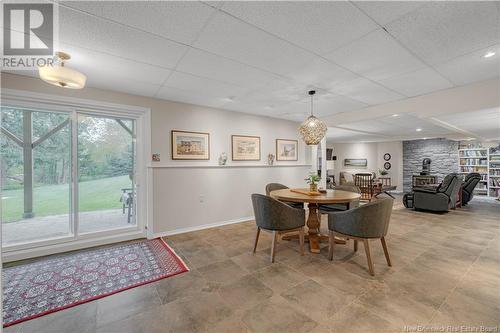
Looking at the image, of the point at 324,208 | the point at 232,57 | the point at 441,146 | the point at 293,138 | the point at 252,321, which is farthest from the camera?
the point at 441,146

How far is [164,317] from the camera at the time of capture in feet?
5.89

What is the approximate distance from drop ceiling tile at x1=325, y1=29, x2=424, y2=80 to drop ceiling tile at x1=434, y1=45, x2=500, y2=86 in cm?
36

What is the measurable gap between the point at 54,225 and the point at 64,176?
710mm

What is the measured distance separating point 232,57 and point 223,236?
2.68 meters

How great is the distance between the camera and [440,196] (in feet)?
17.0

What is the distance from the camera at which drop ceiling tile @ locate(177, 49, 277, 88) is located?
94.4 inches

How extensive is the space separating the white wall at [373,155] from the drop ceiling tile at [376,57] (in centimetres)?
797

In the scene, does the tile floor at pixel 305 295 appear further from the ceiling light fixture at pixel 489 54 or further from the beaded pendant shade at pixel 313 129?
the ceiling light fixture at pixel 489 54

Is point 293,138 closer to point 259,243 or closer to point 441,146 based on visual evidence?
point 259,243

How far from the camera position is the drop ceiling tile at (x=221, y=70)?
7.87 ft

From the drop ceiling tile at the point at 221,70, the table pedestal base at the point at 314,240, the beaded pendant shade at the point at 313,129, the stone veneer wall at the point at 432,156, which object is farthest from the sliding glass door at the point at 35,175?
the stone veneer wall at the point at 432,156

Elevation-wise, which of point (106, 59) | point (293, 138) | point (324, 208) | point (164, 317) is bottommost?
point (164, 317)

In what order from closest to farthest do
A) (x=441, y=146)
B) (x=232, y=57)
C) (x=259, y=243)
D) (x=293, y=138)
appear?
(x=232, y=57), (x=259, y=243), (x=293, y=138), (x=441, y=146)

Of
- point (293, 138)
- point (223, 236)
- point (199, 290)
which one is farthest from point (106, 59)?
point (293, 138)
